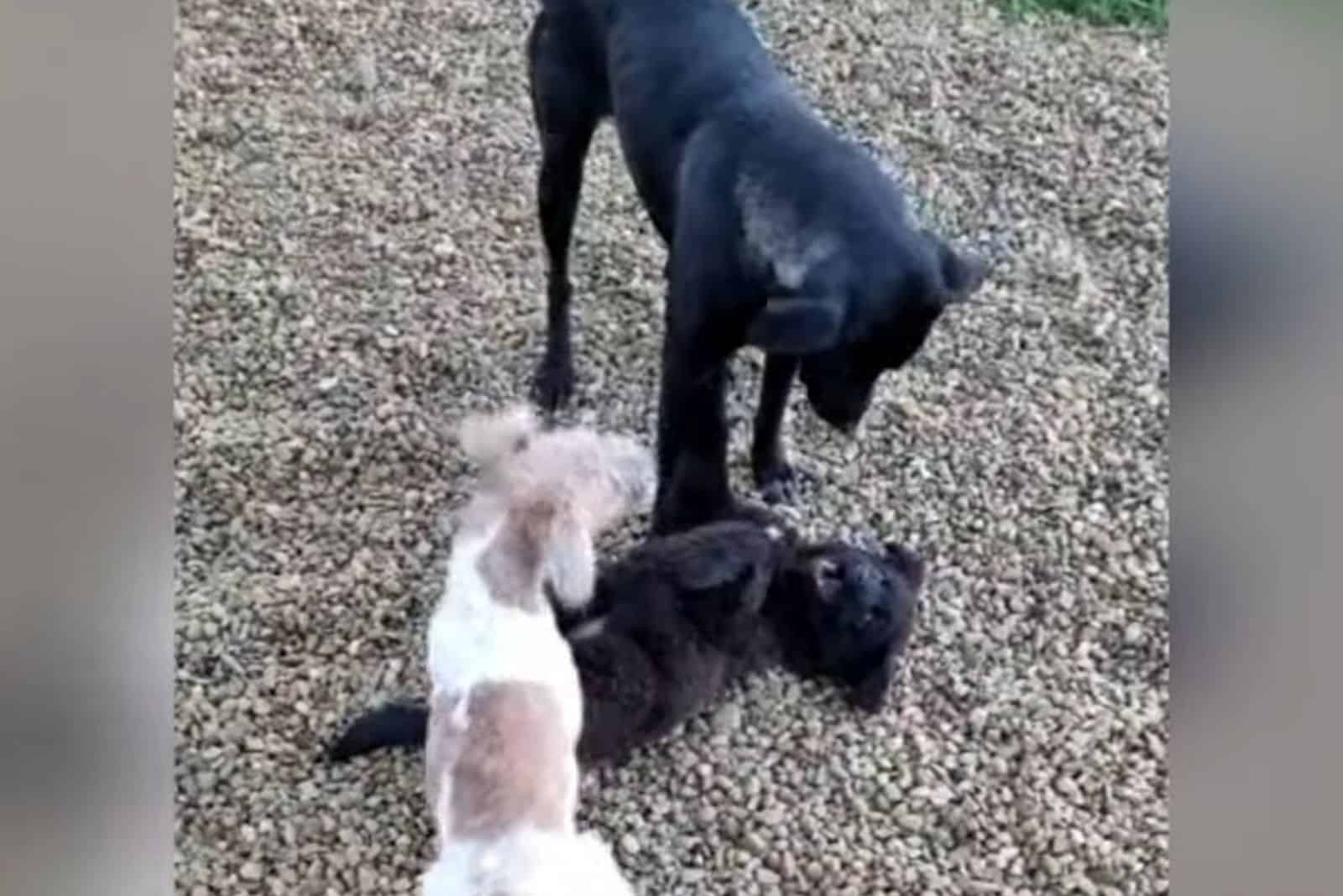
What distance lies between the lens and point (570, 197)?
1.04 m

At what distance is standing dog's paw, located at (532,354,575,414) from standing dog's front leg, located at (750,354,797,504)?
4.4 inches

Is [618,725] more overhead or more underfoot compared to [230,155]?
more underfoot

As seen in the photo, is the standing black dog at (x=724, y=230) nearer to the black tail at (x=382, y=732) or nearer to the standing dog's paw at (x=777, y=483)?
the standing dog's paw at (x=777, y=483)

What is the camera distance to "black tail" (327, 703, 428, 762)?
0.93 meters

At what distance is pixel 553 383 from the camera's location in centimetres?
101

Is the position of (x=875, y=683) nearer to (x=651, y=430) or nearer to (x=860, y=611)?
(x=860, y=611)

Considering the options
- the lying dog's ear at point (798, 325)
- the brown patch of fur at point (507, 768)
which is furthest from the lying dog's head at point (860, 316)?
the brown patch of fur at point (507, 768)
